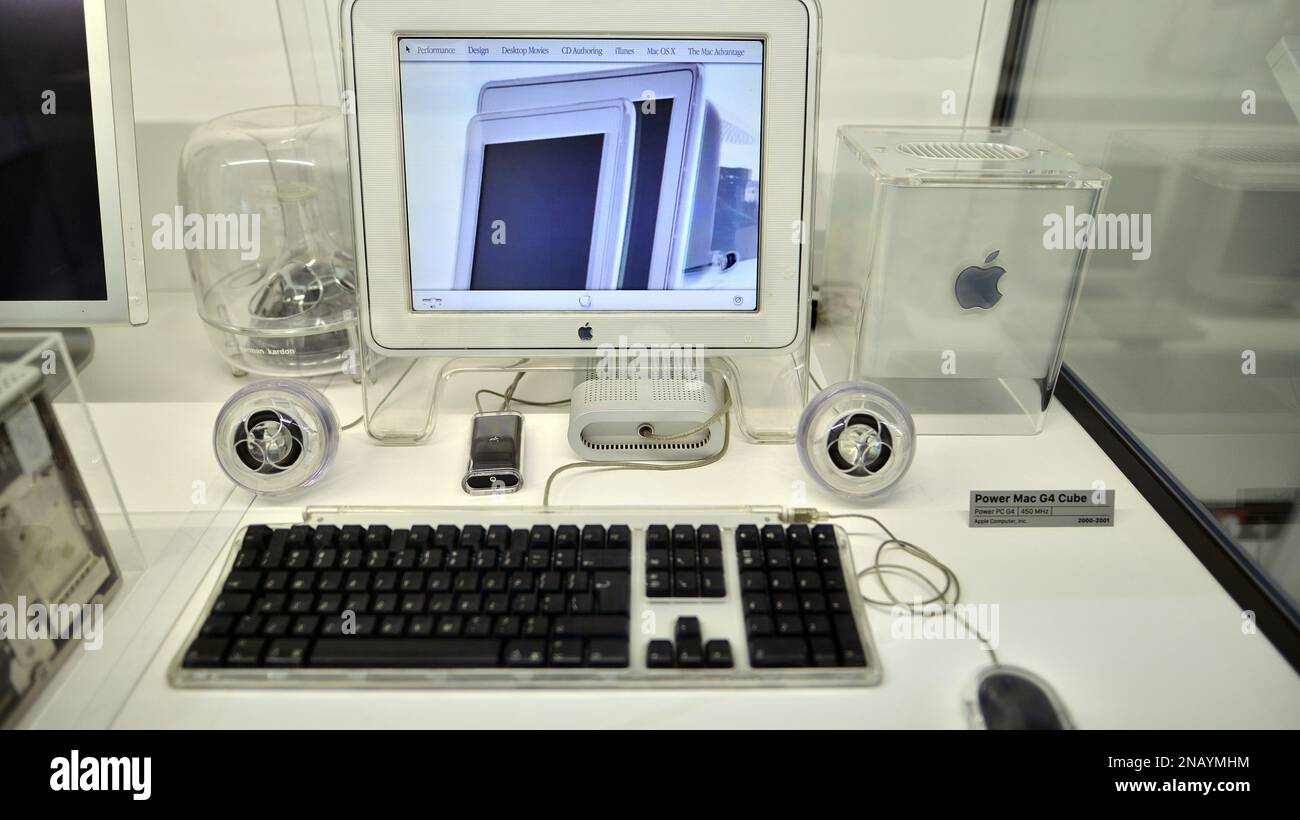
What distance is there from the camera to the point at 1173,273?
0.95 meters

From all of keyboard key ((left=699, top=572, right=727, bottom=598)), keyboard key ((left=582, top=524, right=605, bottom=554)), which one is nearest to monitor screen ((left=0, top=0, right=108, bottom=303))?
keyboard key ((left=582, top=524, right=605, bottom=554))

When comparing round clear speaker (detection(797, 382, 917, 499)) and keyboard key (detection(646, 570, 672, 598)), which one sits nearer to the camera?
keyboard key (detection(646, 570, 672, 598))

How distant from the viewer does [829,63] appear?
46.9 inches

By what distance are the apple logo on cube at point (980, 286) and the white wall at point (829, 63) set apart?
0.36 meters

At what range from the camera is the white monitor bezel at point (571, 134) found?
2.91ft

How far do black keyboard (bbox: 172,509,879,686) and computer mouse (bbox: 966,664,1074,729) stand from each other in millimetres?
77

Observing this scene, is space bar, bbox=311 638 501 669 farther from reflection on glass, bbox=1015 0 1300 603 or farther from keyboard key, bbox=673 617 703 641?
reflection on glass, bbox=1015 0 1300 603

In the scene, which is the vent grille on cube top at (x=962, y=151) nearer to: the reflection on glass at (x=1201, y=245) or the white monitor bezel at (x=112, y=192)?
the reflection on glass at (x=1201, y=245)

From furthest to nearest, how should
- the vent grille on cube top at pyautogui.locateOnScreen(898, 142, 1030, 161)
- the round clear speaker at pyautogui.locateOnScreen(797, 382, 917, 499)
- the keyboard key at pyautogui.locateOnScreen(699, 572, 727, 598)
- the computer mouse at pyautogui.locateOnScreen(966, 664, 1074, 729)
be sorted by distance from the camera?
the vent grille on cube top at pyautogui.locateOnScreen(898, 142, 1030, 161) < the round clear speaker at pyautogui.locateOnScreen(797, 382, 917, 499) < the keyboard key at pyautogui.locateOnScreen(699, 572, 727, 598) < the computer mouse at pyautogui.locateOnScreen(966, 664, 1074, 729)

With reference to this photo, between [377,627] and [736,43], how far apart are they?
64 centimetres

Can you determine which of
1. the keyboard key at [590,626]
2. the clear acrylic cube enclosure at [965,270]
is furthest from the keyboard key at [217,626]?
the clear acrylic cube enclosure at [965,270]

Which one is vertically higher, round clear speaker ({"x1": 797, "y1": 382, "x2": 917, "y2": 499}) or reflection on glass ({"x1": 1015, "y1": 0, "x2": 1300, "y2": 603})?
reflection on glass ({"x1": 1015, "y1": 0, "x2": 1300, "y2": 603})

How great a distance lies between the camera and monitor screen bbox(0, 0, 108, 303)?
0.88 m
